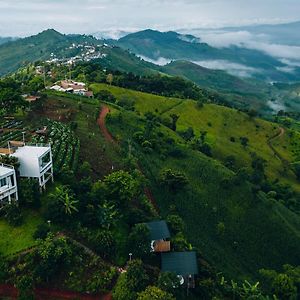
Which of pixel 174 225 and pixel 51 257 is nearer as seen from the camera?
pixel 51 257

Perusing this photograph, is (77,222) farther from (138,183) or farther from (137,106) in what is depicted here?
(137,106)

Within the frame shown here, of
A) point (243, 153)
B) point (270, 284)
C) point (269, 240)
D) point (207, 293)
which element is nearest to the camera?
point (207, 293)

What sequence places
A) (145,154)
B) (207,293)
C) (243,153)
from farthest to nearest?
(243,153) < (145,154) < (207,293)

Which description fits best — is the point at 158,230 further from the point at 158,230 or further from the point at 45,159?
the point at 45,159

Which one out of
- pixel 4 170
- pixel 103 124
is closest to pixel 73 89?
pixel 103 124

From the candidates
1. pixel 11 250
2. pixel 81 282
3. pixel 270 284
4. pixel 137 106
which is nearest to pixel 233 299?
pixel 270 284

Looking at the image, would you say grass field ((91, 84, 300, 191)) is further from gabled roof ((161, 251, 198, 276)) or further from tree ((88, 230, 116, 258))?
tree ((88, 230, 116, 258))
